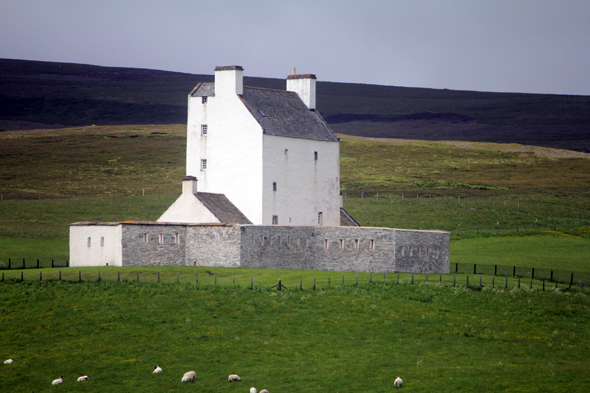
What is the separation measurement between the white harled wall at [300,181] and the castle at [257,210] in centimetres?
8

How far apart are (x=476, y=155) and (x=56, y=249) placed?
9604 centimetres

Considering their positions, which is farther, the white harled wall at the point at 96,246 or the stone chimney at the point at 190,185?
the stone chimney at the point at 190,185

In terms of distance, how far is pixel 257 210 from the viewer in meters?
56.8

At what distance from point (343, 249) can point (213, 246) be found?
29.6 feet

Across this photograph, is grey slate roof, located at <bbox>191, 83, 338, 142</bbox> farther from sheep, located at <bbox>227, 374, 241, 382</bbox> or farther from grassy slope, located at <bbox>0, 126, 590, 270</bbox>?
sheep, located at <bbox>227, 374, 241, 382</bbox>

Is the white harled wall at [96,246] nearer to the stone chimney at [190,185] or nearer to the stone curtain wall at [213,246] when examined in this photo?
the stone curtain wall at [213,246]

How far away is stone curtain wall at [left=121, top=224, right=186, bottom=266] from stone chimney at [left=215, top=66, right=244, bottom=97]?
43.2 feet

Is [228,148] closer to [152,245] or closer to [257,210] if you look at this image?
[257,210]

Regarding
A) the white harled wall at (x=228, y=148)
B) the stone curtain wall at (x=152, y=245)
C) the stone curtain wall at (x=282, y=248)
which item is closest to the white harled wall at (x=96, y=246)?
the stone curtain wall at (x=152, y=245)

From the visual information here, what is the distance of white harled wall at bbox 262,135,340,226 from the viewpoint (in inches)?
2269

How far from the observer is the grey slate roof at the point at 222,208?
175ft

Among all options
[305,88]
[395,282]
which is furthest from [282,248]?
[305,88]

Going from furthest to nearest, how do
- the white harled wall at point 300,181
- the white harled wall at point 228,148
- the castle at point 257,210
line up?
the white harled wall at point 300,181
the white harled wall at point 228,148
the castle at point 257,210

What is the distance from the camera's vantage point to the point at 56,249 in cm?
6019
